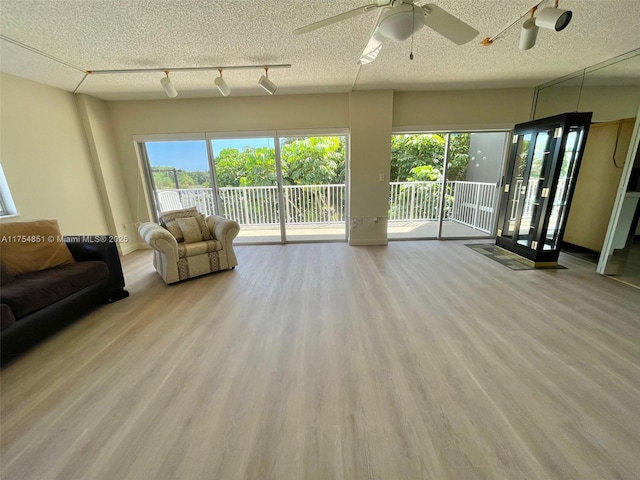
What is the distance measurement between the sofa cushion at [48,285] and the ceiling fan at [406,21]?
265 centimetres

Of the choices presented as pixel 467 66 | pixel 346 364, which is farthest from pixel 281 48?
pixel 346 364

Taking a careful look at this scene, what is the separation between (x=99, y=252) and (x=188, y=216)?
3.43 feet

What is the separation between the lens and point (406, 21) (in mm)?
1377

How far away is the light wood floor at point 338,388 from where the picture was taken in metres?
1.10

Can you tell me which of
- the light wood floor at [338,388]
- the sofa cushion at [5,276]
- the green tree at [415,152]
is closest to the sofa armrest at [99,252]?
the light wood floor at [338,388]

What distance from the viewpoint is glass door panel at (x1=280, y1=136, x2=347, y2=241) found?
4.48 metres

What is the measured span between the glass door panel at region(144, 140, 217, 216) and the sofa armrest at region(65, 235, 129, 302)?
6.06ft

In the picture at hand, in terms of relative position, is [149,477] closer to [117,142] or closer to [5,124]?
[5,124]

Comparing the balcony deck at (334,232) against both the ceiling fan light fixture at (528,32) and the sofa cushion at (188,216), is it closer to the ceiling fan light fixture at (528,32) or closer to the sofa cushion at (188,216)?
the sofa cushion at (188,216)

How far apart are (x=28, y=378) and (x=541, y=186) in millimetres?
5274

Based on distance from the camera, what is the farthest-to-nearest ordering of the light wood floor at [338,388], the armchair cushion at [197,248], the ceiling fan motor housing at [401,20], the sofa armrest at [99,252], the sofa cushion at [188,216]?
the sofa cushion at [188,216], the armchair cushion at [197,248], the sofa armrest at [99,252], the ceiling fan motor housing at [401,20], the light wood floor at [338,388]

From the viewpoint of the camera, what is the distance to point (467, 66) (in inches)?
116

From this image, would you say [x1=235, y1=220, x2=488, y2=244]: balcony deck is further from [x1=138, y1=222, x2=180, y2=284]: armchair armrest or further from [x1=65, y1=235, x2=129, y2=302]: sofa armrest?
[x1=65, y1=235, x2=129, y2=302]: sofa armrest

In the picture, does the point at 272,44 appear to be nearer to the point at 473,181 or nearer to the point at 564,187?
the point at 564,187
